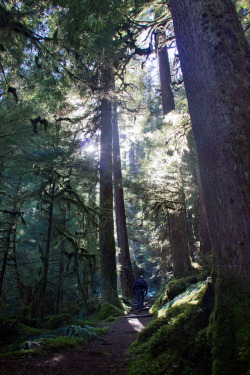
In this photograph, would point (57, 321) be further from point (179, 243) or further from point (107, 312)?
point (179, 243)

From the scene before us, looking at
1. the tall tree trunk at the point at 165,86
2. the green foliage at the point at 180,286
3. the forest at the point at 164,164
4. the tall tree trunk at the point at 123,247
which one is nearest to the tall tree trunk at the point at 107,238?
the forest at the point at 164,164

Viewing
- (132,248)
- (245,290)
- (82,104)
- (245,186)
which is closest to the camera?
(245,290)

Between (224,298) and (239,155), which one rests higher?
(239,155)

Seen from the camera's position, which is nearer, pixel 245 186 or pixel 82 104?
pixel 245 186

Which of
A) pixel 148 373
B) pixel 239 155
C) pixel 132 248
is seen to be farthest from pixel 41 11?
pixel 132 248

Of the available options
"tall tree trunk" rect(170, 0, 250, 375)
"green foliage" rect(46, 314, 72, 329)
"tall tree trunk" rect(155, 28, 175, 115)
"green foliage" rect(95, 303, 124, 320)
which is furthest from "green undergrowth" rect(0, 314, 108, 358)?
"tall tree trunk" rect(155, 28, 175, 115)

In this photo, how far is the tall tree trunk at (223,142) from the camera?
9.29ft

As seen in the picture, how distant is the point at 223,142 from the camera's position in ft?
10.9

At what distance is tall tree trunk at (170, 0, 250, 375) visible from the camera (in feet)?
9.29

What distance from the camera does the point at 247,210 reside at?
9.91ft

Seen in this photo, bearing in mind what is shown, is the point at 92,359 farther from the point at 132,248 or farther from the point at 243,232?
the point at 132,248

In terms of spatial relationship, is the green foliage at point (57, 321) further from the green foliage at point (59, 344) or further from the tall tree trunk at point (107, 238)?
the tall tree trunk at point (107, 238)

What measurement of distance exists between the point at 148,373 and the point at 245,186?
107 inches

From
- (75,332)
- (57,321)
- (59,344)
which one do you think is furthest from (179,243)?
(59,344)
